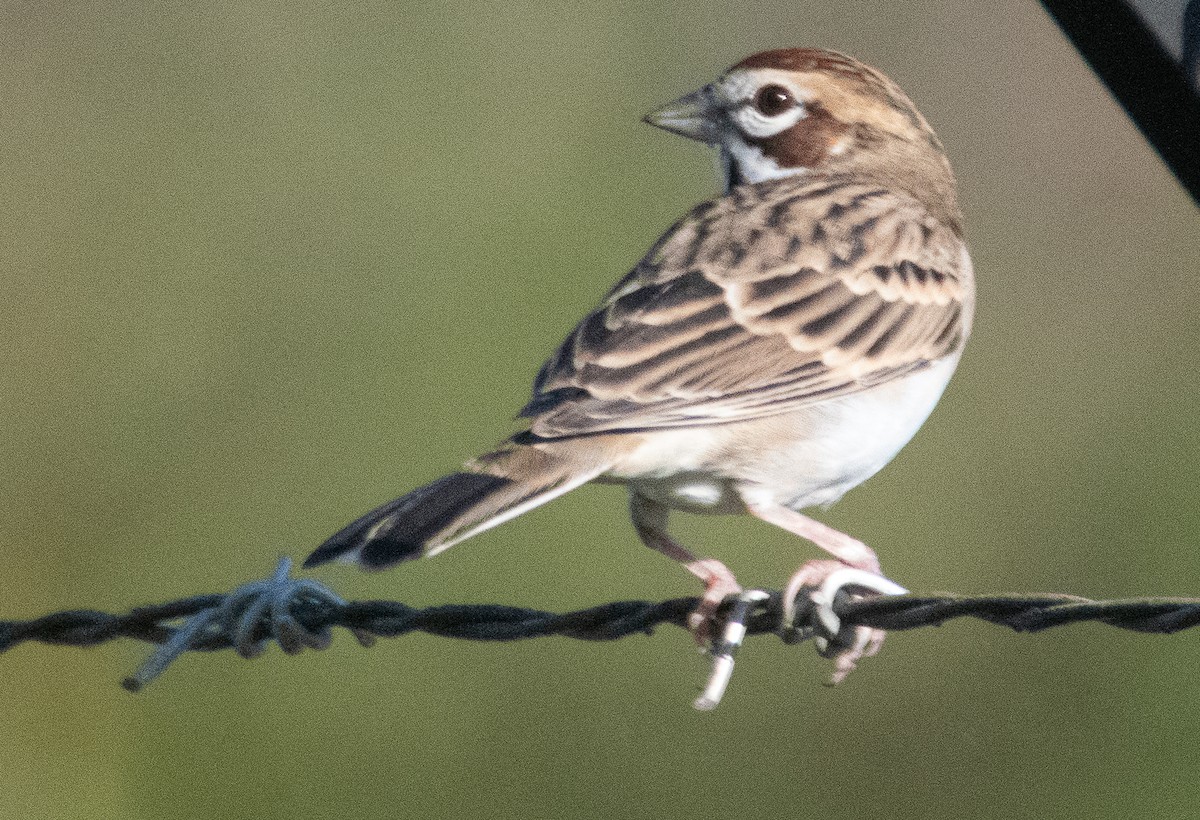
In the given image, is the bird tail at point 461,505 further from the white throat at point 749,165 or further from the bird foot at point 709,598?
the white throat at point 749,165

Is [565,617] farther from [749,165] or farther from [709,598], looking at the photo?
[749,165]

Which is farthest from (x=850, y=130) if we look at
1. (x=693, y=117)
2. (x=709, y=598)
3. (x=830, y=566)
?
(x=709, y=598)

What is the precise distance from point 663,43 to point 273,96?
6.95 ft

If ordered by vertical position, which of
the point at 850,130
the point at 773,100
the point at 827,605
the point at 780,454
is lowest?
the point at 827,605

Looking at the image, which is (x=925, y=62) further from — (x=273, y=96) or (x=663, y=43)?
(x=273, y=96)

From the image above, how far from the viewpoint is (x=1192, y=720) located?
8.36m

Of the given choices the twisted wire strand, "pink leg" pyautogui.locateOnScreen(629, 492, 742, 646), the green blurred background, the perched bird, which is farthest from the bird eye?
the twisted wire strand

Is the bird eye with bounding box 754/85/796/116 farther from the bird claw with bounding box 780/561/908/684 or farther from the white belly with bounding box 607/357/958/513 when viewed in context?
the bird claw with bounding box 780/561/908/684

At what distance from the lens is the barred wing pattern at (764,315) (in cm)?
478

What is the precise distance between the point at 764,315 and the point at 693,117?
54.4 inches

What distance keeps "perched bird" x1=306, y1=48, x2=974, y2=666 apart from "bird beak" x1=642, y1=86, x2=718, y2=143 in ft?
0.26

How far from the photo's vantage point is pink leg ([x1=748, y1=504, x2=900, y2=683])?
4398 mm

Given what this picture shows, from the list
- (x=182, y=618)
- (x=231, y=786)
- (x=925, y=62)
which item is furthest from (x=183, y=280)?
(x=182, y=618)

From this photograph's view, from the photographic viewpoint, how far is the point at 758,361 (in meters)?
4.94
